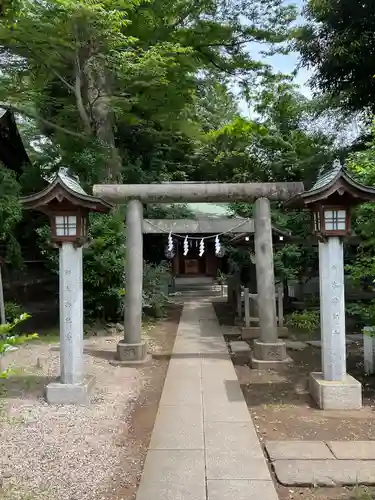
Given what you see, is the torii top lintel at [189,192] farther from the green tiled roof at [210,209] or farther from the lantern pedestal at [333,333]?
the green tiled roof at [210,209]

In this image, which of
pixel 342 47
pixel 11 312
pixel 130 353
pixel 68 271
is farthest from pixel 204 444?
pixel 342 47

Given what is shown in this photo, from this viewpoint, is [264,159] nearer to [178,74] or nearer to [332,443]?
[178,74]

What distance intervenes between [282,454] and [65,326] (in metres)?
3.71

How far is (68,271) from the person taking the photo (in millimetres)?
6844

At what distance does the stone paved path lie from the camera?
4.00 meters

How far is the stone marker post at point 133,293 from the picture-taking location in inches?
366

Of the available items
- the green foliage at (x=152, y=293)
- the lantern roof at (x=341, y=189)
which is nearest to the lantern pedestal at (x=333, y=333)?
the lantern roof at (x=341, y=189)

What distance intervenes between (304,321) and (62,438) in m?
10.3

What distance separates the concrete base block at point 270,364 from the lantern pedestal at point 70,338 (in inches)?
139

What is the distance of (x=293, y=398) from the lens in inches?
274

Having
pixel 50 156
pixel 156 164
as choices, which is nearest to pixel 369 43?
pixel 156 164

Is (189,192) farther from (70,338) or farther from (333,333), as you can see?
(333,333)

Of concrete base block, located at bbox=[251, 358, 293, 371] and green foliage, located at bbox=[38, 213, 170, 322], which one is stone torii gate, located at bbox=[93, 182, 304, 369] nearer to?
concrete base block, located at bbox=[251, 358, 293, 371]

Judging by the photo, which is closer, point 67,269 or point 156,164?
point 67,269
